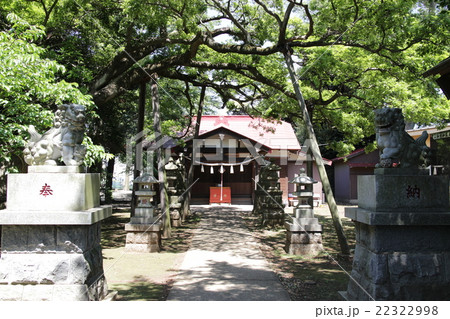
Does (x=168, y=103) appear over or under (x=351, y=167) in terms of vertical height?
over

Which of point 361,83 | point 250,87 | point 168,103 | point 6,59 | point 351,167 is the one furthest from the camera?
point 351,167

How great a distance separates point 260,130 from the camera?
23.6 m

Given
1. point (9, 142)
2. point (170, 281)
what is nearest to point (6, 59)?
point (9, 142)

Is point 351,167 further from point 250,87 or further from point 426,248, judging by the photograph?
point 426,248

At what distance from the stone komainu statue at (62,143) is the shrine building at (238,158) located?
14732mm

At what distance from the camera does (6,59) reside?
5699 mm

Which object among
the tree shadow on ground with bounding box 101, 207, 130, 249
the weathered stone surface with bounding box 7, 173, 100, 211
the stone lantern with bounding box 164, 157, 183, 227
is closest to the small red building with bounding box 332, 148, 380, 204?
the stone lantern with bounding box 164, 157, 183, 227

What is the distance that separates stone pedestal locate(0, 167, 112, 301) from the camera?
4.09 m

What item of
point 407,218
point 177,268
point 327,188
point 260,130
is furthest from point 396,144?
point 260,130

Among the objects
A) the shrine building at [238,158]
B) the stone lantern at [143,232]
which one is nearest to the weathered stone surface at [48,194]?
the stone lantern at [143,232]

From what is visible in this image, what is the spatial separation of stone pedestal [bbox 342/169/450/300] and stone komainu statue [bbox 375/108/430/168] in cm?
21

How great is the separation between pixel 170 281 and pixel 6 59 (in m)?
4.92

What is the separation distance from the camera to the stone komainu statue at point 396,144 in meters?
4.17

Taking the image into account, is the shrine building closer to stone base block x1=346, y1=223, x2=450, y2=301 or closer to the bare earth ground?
the bare earth ground
